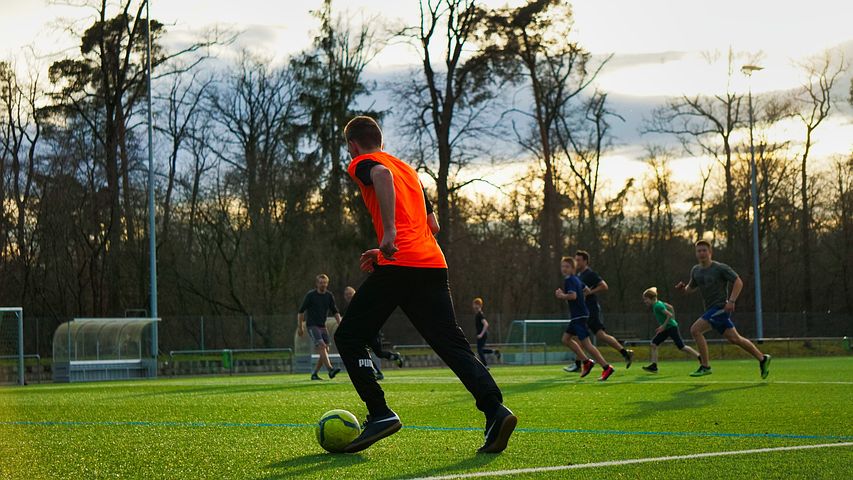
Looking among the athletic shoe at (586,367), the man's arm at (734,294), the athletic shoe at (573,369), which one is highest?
the man's arm at (734,294)

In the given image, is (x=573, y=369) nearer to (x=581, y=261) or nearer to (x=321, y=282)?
(x=581, y=261)

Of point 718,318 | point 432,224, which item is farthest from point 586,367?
point 432,224

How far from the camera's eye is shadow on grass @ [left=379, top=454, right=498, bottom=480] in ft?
17.4

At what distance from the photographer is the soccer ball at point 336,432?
21.0 ft

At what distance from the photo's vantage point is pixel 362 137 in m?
6.54

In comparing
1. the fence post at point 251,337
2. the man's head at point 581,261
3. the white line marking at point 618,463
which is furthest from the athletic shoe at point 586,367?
the fence post at point 251,337

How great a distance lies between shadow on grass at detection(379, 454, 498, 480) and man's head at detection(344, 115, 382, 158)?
1.96 m

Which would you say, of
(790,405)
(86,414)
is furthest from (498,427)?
(86,414)

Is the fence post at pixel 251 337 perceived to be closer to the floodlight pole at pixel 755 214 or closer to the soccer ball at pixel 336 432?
the floodlight pole at pixel 755 214

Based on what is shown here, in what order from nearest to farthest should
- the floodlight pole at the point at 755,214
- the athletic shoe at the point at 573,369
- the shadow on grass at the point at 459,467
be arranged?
the shadow on grass at the point at 459,467 → the athletic shoe at the point at 573,369 → the floodlight pole at the point at 755,214

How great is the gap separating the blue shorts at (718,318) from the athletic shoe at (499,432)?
1014 centimetres

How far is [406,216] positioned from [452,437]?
171cm

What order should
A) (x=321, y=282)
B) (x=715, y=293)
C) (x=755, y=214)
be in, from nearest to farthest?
(x=715, y=293)
(x=321, y=282)
(x=755, y=214)

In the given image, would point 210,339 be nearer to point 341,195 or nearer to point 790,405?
point 341,195
